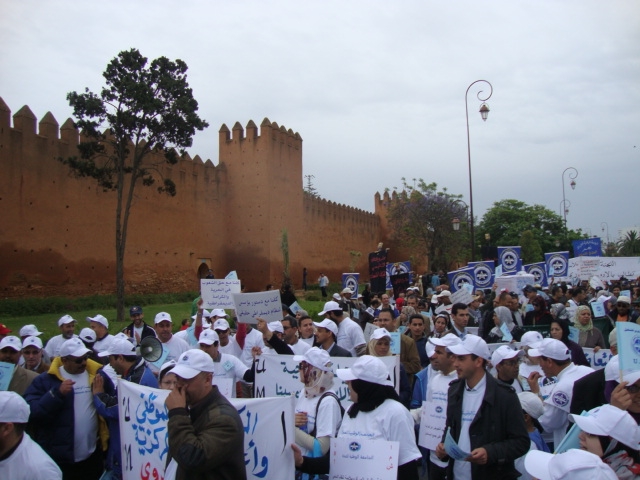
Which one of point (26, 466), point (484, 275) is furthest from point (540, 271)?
point (26, 466)

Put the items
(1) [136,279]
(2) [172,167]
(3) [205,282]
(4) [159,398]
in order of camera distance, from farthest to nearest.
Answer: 1. (2) [172,167]
2. (1) [136,279]
3. (3) [205,282]
4. (4) [159,398]

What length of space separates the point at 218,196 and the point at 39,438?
97.0ft

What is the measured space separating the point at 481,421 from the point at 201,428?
69.4 inches

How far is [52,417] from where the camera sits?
4.68 m

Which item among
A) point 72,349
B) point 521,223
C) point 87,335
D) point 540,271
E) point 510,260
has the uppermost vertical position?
point 521,223

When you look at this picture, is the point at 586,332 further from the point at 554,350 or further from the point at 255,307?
the point at 255,307

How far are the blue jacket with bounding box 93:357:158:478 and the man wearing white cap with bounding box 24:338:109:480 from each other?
0.10 meters

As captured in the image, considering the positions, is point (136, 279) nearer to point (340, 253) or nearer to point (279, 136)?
point (279, 136)

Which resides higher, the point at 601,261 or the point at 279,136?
the point at 279,136

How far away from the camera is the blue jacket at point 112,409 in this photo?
15.6 ft

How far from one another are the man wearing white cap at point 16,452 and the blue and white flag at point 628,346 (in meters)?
3.52

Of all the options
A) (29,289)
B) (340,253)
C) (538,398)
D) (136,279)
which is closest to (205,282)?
(538,398)

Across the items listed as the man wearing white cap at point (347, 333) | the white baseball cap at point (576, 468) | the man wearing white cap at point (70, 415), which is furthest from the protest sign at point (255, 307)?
the white baseball cap at point (576, 468)

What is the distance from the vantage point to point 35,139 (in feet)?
75.9
